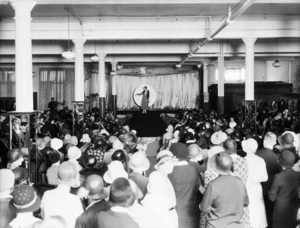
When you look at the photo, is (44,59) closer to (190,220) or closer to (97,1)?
(97,1)

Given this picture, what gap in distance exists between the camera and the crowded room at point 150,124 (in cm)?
429

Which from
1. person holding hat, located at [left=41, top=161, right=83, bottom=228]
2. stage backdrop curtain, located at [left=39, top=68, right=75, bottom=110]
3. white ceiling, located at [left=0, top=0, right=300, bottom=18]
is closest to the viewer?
person holding hat, located at [left=41, top=161, right=83, bottom=228]

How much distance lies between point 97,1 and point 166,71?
22144 millimetres

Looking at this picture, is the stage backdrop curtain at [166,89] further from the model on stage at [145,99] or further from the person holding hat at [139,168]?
the person holding hat at [139,168]

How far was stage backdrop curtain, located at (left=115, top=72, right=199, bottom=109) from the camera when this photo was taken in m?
32.7

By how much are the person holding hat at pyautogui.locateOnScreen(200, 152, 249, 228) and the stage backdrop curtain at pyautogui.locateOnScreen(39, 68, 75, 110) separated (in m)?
26.0

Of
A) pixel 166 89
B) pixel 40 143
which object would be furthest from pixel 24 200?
pixel 166 89

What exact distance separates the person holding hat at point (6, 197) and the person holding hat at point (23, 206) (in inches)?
6.5

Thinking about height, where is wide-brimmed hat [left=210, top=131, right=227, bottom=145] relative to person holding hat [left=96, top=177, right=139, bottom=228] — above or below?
above

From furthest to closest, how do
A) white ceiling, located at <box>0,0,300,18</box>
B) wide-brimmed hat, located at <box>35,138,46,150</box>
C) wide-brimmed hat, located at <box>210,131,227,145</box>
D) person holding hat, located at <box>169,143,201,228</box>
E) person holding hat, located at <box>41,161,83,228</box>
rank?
1. white ceiling, located at <box>0,0,300,18</box>
2. wide-brimmed hat, located at <box>35,138,46,150</box>
3. wide-brimmed hat, located at <box>210,131,227,145</box>
4. person holding hat, located at <box>169,143,201,228</box>
5. person holding hat, located at <box>41,161,83,228</box>

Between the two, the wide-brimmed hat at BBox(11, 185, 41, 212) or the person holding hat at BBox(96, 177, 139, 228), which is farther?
the wide-brimmed hat at BBox(11, 185, 41, 212)

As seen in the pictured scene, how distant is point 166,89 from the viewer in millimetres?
33031

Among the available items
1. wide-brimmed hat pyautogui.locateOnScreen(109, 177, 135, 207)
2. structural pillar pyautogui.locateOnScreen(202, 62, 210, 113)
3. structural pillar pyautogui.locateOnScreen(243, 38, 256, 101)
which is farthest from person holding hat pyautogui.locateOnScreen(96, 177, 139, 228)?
structural pillar pyautogui.locateOnScreen(202, 62, 210, 113)

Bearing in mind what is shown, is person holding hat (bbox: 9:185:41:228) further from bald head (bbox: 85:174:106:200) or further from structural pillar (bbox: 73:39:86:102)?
structural pillar (bbox: 73:39:86:102)
